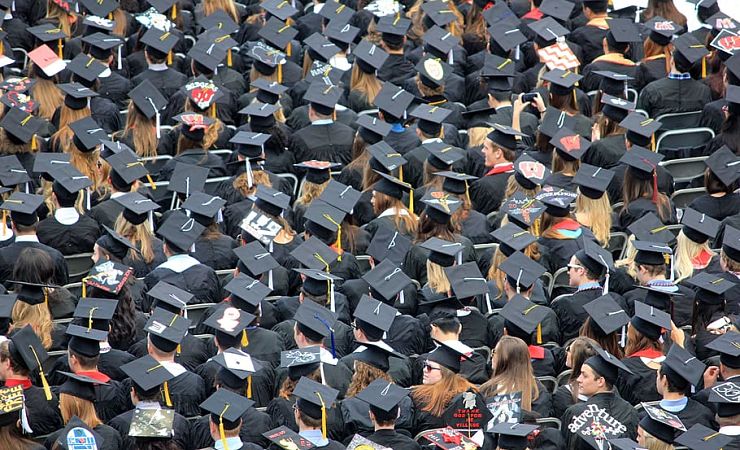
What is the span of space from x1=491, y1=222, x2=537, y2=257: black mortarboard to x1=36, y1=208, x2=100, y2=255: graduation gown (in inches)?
115

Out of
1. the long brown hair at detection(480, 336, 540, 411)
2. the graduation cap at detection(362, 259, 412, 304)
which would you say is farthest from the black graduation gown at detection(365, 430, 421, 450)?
the graduation cap at detection(362, 259, 412, 304)

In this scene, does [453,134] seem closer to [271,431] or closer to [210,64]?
[210,64]

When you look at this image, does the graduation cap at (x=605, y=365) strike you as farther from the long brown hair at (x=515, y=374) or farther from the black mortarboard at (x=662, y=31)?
the black mortarboard at (x=662, y=31)

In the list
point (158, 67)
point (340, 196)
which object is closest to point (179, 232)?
point (340, 196)

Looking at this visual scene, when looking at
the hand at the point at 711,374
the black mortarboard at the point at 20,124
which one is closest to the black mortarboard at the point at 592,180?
the hand at the point at 711,374

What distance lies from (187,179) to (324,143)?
122cm

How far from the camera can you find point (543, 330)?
11.1m

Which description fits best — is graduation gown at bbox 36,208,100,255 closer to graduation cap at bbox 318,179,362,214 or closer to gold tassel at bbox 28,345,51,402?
graduation cap at bbox 318,179,362,214

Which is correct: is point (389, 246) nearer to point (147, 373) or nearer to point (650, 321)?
point (650, 321)

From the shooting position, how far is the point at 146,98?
1367cm

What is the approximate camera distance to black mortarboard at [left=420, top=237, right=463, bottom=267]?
1152 cm

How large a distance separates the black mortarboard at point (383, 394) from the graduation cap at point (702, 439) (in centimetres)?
160

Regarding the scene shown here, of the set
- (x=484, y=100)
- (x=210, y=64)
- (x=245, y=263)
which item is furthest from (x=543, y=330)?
(x=210, y=64)

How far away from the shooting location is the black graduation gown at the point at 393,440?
9.85 meters
